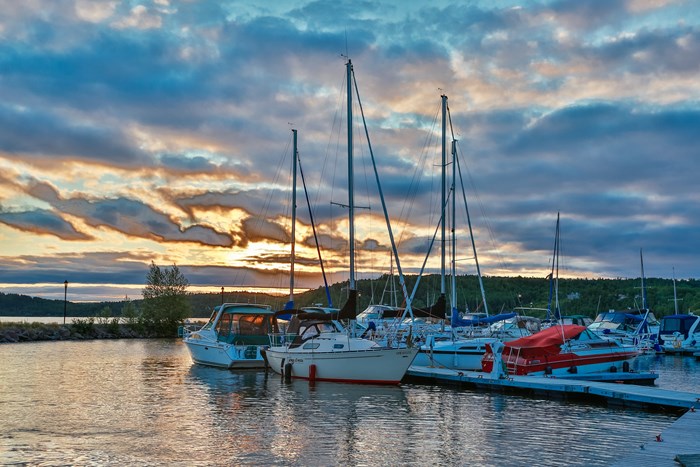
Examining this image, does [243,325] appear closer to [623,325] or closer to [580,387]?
[580,387]

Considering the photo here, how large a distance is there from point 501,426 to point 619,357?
1627cm

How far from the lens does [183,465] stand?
1720 centimetres

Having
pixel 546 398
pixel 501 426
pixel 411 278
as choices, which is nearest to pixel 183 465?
pixel 501 426

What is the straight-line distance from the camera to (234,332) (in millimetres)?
43875

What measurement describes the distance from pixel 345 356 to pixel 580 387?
1107 cm

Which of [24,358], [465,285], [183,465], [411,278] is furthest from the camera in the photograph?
[465,285]

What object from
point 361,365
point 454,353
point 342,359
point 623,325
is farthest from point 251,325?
point 623,325

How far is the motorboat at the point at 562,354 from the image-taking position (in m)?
34.0

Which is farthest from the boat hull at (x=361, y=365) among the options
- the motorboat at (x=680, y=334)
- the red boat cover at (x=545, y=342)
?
the motorboat at (x=680, y=334)

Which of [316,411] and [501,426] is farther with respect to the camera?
[316,411]

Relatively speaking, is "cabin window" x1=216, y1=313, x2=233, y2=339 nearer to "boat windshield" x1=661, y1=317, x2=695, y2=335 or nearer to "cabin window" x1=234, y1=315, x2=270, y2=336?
"cabin window" x1=234, y1=315, x2=270, y2=336

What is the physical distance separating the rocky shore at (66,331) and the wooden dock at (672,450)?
2866 inches

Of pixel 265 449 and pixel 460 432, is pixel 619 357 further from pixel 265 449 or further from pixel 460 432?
pixel 265 449

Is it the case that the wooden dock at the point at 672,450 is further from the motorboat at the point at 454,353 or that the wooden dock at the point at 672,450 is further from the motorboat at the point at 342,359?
the motorboat at the point at 454,353
